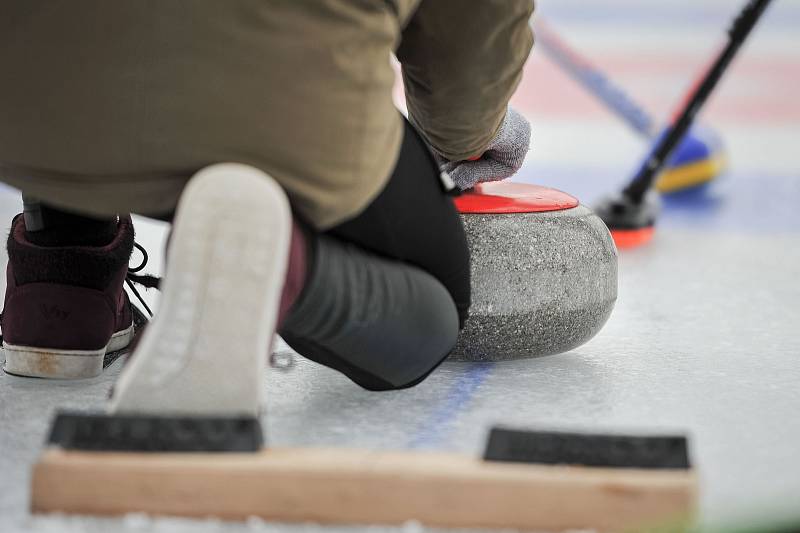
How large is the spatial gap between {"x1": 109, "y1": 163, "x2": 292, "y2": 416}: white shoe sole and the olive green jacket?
0.17ft

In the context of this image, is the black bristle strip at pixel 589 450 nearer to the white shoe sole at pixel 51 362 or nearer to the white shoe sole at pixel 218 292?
the white shoe sole at pixel 218 292

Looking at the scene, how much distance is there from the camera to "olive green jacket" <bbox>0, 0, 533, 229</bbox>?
0.92 m

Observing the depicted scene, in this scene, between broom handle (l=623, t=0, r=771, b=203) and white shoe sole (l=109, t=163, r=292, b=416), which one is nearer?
white shoe sole (l=109, t=163, r=292, b=416)

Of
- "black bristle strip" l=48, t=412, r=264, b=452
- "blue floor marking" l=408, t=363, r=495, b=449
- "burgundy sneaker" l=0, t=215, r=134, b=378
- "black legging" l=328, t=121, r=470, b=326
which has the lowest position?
"burgundy sneaker" l=0, t=215, r=134, b=378

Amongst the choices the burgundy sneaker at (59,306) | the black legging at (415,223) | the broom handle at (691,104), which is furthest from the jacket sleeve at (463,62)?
the broom handle at (691,104)

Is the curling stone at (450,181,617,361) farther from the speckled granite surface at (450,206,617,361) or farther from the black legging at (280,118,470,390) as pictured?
the black legging at (280,118,470,390)

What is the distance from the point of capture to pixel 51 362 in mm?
1387

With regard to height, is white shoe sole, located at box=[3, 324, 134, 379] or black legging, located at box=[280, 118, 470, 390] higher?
black legging, located at box=[280, 118, 470, 390]

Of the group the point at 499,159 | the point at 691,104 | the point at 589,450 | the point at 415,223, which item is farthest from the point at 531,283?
the point at 691,104

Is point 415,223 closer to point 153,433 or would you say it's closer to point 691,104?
point 153,433

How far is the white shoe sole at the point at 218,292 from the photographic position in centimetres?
89

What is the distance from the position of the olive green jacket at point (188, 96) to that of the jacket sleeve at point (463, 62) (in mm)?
214

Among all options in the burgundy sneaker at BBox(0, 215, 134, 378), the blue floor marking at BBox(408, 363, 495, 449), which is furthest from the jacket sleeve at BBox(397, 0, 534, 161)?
the burgundy sneaker at BBox(0, 215, 134, 378)

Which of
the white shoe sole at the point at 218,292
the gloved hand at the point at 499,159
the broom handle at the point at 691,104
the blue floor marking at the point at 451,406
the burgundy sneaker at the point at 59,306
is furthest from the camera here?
the broom handle at the point at 691,104
